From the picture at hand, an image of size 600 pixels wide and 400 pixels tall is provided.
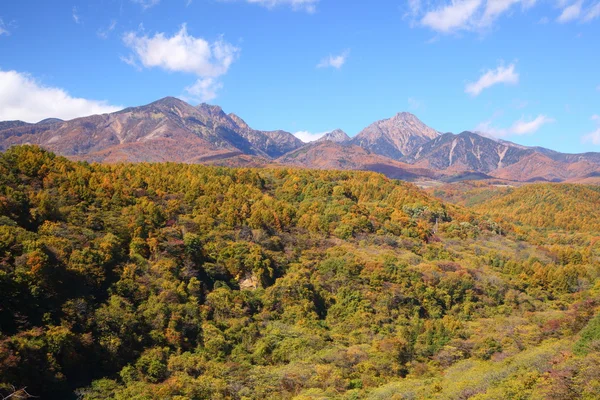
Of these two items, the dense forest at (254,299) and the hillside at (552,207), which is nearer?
the dense forest at (254,299)

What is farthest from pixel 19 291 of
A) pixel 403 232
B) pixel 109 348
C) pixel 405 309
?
pixel 403 232

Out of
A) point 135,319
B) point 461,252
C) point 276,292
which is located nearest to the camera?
point 135,319

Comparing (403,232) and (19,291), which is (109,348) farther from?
(403,232)

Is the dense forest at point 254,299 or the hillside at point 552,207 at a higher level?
the hillside at point 552,207

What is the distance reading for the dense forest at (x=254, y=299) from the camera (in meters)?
32.4

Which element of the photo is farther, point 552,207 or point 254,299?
point 552,207

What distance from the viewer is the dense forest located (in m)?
32.4

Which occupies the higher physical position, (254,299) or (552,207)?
(552,207)

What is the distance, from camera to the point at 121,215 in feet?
184

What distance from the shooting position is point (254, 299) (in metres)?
51.1

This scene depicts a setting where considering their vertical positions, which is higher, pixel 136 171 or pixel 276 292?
pixel 136 171

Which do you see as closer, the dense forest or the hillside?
the dense forest

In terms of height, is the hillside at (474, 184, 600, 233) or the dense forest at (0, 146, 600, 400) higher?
the hillside at (474, 184, 600, 233)

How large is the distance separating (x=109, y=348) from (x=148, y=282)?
9.58m
